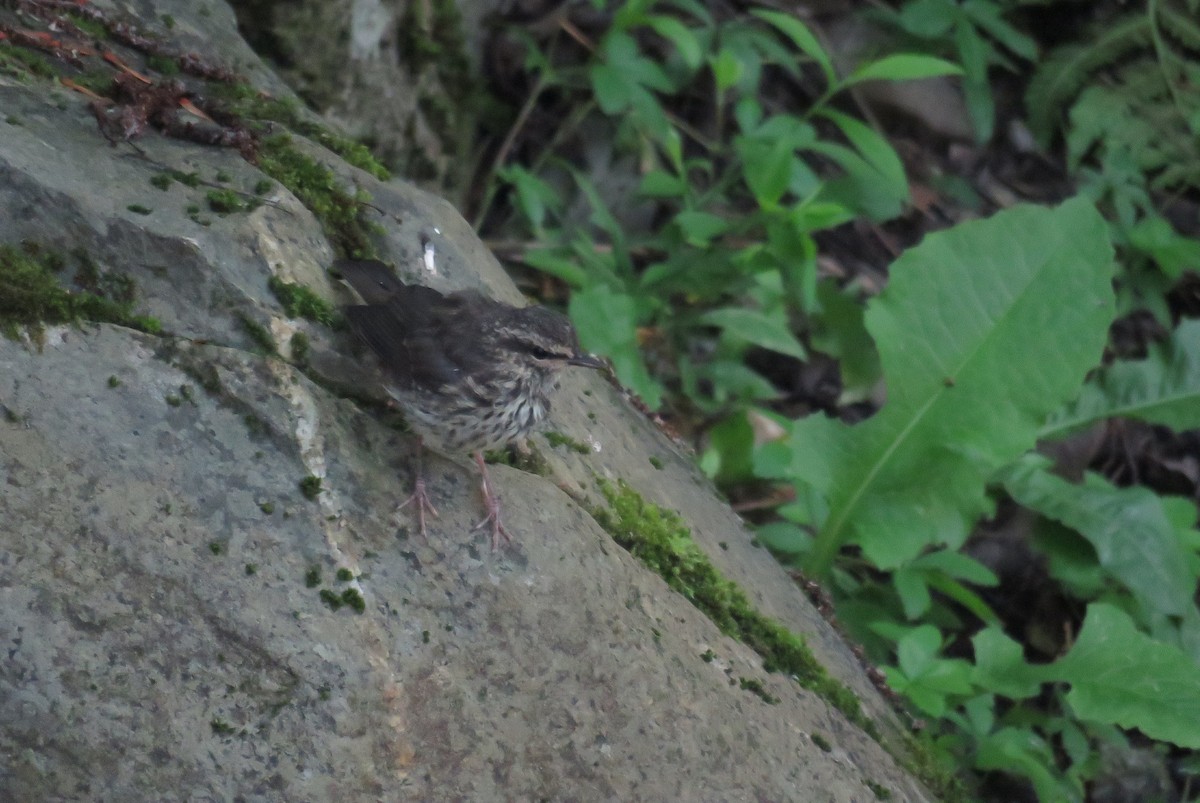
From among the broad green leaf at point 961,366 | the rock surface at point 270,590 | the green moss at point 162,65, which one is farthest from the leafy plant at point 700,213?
the green moss at point 162,65

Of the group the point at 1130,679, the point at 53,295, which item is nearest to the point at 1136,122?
the point at 1130,679

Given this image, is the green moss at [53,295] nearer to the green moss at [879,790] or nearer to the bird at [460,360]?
the bird at [460,360]

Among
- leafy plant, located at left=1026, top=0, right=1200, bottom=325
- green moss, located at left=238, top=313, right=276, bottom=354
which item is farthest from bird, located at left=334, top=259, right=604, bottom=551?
leafy plant, located at left=1026, top=0, right=1200, bottom=325

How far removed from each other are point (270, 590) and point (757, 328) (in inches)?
117

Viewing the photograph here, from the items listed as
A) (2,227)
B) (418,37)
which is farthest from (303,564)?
(418,37)

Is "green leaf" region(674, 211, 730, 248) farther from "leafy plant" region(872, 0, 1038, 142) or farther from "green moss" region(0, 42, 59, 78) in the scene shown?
"green moss" region(0, 42, 59, 78)

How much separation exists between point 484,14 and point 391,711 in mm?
4511

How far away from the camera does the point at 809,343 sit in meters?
6.48

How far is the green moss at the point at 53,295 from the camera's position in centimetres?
280

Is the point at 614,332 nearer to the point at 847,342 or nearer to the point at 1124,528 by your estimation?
the point at 847,342

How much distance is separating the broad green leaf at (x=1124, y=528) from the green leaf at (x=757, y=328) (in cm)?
104

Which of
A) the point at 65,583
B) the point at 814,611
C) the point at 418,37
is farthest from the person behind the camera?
the point at 418,37

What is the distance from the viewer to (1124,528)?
4.87 meters

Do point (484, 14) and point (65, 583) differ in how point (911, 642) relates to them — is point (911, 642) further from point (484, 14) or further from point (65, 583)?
point (484, 14)
